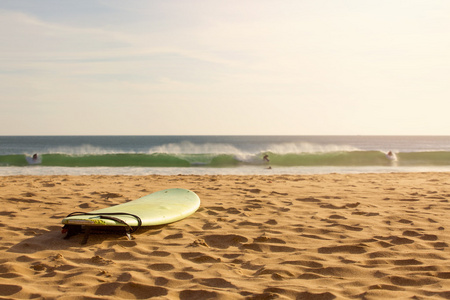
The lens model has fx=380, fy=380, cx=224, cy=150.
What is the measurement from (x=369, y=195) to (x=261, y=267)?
3.69m

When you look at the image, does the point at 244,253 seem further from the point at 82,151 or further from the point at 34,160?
the point at 82,151

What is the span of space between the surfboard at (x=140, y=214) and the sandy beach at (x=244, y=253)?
4.1 inches

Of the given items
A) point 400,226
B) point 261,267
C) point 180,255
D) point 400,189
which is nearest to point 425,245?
point 400,226

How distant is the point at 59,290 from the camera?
2.34 meters

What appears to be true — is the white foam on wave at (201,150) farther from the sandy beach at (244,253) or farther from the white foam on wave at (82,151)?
the sandy beach at (244,253)

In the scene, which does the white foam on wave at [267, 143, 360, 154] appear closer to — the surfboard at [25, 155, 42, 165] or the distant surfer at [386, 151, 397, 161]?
the distant surfer at [386, 151, 397, 161]

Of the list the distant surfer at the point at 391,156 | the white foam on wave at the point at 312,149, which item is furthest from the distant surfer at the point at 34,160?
the distant surfer at the point at 391,156

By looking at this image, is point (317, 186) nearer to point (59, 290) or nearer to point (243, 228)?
point (243, 228)

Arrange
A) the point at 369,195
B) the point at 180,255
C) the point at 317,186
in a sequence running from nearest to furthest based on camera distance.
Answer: the point at 180,255 < the point at 369,195 < the point at 317,186

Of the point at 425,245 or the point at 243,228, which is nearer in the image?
the point at 425,245

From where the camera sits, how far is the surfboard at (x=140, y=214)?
134 inches

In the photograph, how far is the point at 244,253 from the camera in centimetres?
312

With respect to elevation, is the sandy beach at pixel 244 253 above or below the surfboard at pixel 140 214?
below

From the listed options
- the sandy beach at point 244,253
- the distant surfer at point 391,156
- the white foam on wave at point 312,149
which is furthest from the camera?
the white foam on wave at point 312,149
